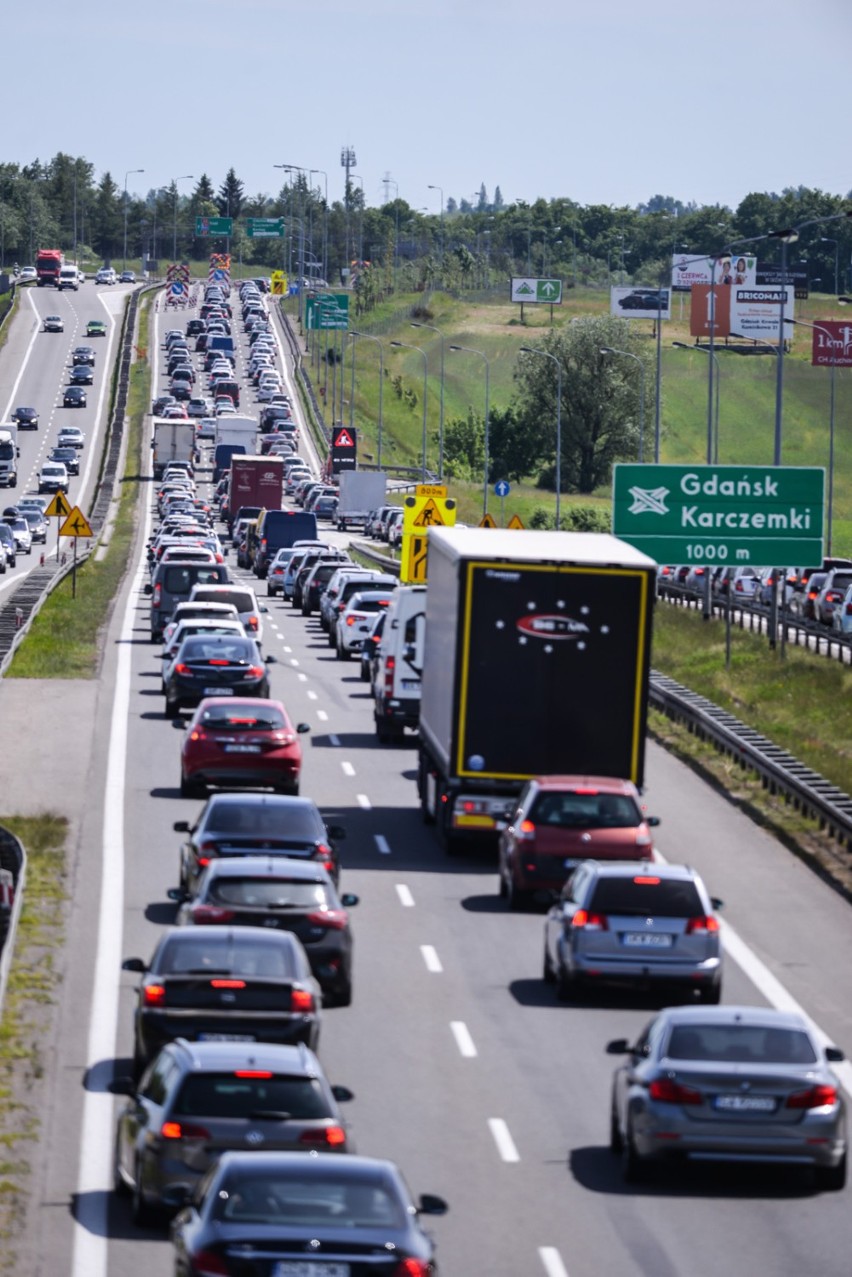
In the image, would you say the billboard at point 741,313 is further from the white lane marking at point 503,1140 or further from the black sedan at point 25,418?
the white lane marking at point 503,1140

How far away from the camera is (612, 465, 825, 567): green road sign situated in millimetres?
48125

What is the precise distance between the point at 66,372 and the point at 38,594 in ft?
324

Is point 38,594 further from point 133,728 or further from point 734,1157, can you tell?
point 734,1157

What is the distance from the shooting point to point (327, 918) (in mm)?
20516

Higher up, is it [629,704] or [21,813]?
[629,704]

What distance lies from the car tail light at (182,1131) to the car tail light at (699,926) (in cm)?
807

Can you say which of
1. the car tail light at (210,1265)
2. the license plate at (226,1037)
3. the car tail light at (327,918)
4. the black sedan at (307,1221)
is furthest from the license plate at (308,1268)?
the car tail light at (327,918)

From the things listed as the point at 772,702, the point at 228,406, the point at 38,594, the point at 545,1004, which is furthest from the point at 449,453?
the point at 545,1004

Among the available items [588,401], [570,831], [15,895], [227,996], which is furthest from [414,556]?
[588,401]

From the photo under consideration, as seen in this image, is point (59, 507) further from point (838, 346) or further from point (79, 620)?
point (838, 346)

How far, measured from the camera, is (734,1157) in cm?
1579

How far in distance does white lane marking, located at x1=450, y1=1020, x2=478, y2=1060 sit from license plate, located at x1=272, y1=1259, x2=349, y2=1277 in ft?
28.5

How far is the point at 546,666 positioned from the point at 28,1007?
8961 millimetres

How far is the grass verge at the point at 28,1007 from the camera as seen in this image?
15.8 meters
